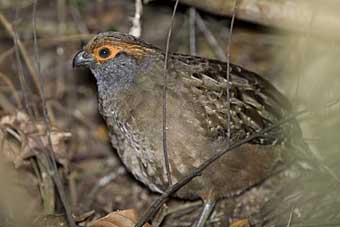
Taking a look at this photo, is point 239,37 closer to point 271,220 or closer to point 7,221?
point 271,220

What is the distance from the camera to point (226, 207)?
608 centimetres

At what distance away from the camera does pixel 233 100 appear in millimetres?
5227

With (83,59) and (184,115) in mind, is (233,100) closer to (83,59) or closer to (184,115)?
(184,115)

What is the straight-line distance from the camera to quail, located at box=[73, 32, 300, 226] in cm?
502

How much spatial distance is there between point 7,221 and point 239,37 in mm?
3241

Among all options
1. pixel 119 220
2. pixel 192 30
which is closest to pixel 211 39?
pixel 192 30

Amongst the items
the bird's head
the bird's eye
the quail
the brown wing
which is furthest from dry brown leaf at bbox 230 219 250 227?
the bird's eye

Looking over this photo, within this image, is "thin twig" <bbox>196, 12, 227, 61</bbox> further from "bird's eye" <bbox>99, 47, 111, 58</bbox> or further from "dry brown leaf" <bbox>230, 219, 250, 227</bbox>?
"bird's eye" <bbox>99, 47, 111, 58</bbox>

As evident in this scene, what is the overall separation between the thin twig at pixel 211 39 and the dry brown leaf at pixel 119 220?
223 centimetres

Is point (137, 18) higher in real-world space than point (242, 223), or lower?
higher

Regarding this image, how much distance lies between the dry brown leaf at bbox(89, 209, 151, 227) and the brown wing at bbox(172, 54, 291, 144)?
728mm

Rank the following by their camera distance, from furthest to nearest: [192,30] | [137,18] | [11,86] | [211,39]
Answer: [211,39]
[192,30]
[11,86]
[137,18]

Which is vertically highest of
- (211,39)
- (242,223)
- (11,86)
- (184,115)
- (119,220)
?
(184,115)

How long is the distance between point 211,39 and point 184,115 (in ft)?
6.92
